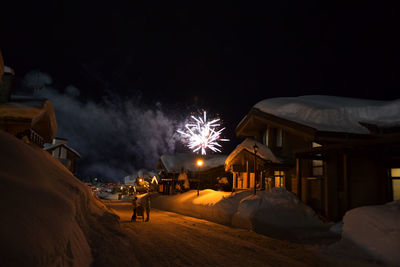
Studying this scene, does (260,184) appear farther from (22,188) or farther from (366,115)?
(22,188)

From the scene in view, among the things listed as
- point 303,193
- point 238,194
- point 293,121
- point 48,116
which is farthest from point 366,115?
point 48,116

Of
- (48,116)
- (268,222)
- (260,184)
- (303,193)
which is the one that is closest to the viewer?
(268,222)

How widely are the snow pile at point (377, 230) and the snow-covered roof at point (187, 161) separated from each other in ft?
90.0

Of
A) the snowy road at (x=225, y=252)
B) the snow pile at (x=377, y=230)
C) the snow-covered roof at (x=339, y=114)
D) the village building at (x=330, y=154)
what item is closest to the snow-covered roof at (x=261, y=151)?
the village building at (x=330, y=154)

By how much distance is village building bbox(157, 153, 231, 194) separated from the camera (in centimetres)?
3491

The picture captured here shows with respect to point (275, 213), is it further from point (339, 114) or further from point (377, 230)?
point (339, 114)

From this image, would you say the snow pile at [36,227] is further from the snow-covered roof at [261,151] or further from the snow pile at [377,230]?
the snow-covered roof at [261,151]

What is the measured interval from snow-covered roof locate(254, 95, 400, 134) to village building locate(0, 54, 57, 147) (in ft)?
48.0

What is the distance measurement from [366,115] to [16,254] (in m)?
20.1

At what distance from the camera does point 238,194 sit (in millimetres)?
18703

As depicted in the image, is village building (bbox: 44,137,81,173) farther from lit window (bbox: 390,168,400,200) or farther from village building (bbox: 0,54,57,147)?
lit window (bbox: 390,168,400,200)

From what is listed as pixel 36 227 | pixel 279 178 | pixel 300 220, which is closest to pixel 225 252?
pixel 36 227

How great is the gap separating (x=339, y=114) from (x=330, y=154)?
403cm

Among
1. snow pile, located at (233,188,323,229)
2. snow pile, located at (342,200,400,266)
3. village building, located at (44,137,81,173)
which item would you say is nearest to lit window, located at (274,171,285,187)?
snow pile, located at (233,188,323,229)
